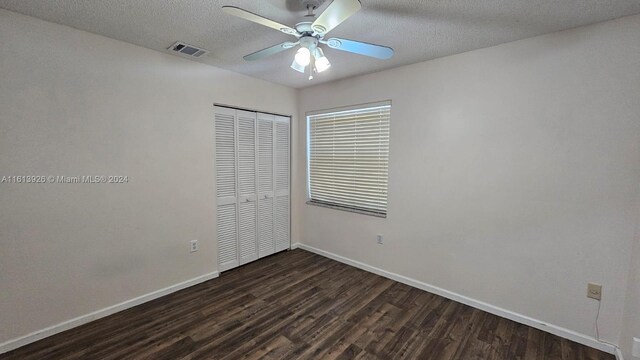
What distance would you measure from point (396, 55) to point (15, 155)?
10.4 feet

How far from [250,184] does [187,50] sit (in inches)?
64.1

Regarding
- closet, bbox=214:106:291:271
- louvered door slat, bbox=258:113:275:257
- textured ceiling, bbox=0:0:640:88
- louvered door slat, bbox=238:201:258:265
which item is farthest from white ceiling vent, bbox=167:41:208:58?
louvered door slat, bbox=238:201:258:265

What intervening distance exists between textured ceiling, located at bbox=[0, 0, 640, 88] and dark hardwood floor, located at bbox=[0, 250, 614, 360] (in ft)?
7.87

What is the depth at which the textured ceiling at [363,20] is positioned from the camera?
1.64 m

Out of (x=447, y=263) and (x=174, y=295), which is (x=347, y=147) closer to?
(x=447, y=263)

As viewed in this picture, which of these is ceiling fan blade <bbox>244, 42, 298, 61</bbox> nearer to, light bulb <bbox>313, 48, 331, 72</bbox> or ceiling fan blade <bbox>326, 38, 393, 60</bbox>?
light bulb <bbox>313, 48, 331, 72</bbox>

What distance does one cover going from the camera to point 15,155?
1828mm

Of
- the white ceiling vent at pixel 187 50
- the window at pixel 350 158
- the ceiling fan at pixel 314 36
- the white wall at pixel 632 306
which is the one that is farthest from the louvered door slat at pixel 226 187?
the white wall at pixel 632 306

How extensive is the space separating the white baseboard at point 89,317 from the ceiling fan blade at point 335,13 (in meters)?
2.79

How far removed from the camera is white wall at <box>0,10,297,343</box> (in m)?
1.84

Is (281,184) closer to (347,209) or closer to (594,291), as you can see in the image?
(347,209)

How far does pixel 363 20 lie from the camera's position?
1.83 metres

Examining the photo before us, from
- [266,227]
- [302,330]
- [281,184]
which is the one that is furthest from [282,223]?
[302,330]

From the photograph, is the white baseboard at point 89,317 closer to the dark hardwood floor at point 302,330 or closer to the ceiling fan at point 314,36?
the dark hardwood floor at point 302,330
